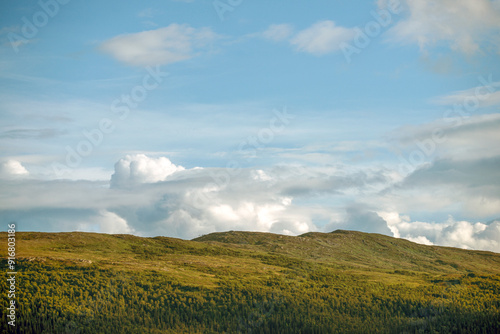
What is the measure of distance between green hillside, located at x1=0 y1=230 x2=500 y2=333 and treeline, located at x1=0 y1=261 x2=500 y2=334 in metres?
0.14

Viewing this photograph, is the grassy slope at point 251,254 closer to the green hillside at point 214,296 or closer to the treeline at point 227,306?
the green hillside at point 214,296

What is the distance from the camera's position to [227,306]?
5853 cm

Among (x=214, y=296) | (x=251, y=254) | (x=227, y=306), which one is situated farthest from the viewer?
(x=251, y=254)

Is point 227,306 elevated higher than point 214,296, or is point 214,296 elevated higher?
point 214,296

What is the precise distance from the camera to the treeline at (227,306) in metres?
52.3

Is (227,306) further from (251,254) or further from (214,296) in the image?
(251,254)

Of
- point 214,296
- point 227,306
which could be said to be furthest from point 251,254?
point 227,306

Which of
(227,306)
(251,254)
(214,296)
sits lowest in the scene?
(227,306)

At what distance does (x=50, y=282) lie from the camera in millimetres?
58281

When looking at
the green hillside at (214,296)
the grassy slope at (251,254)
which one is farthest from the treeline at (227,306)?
the grassy slope at (251,254)

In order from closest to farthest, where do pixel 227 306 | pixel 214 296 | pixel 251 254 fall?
1. pixel 227 306
2. pixel 214 296
3. pixel 251 254

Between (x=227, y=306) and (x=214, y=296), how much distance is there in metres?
3.33

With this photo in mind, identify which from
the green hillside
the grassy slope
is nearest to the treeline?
the green hillside

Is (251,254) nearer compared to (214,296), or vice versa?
(214,296)
